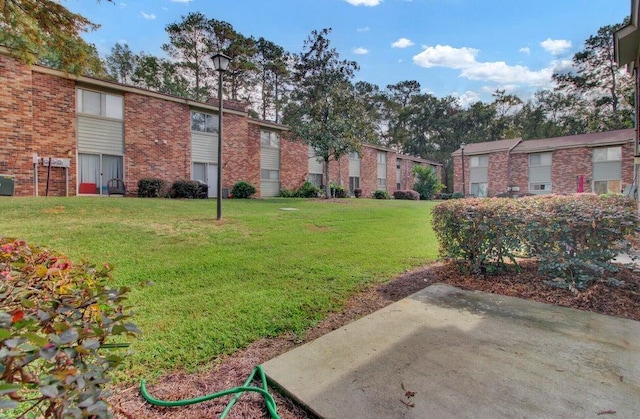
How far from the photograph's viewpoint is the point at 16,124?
11867 millimetres

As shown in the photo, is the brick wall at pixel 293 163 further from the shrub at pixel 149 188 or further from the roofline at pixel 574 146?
the roofline at pixel 574 146

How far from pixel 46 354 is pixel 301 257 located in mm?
4454

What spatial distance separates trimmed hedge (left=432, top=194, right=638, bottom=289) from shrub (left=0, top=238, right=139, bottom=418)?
4.14 meters

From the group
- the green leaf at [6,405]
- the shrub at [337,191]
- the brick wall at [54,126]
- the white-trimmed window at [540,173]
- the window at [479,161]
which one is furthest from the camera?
the window at [479,161]

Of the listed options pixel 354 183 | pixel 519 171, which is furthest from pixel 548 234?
pixel 519 171

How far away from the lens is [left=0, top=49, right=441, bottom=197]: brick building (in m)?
12.0

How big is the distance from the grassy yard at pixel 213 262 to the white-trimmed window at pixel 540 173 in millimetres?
24305

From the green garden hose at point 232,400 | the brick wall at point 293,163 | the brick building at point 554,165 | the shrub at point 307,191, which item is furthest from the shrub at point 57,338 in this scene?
the brick building at point 554,165

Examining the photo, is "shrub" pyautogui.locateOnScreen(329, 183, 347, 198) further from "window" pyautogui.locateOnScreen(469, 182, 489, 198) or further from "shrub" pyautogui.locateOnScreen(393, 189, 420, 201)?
"window" pyautogui.locateOnScreen(469, 182, 489, 198)

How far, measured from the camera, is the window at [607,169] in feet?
78.0

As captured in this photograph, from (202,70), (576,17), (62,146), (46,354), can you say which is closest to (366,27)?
(576,17)

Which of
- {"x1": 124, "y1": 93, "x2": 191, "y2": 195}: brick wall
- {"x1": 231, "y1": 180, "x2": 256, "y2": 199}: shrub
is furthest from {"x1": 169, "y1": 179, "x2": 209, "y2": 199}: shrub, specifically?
{"x1": 231, "y1": 180, "x2": 256, "y2": 199}: shrub

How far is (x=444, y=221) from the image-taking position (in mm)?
4688

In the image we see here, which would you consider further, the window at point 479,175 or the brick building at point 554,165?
the window at point 479,175
